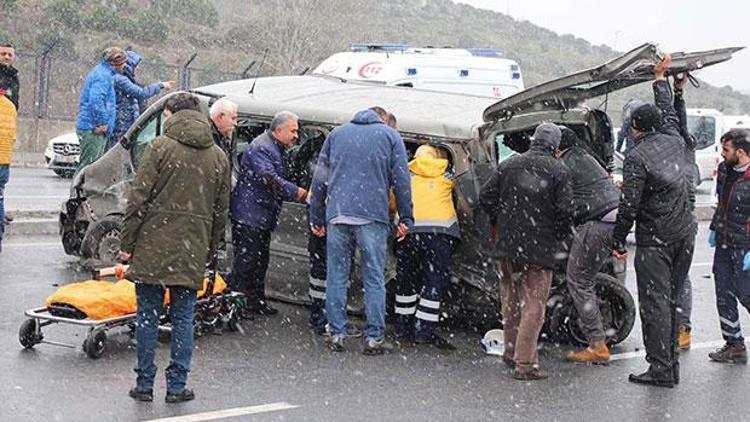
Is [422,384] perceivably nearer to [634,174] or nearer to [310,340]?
[310,340]

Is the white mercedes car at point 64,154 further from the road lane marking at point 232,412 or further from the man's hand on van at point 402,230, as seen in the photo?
the road lane marking at point 232,412

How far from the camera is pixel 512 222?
A: 8148 millimetres

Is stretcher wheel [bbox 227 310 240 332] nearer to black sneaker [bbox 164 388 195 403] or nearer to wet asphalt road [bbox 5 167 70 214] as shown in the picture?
black sneaker [bbox 164 388 195 403]

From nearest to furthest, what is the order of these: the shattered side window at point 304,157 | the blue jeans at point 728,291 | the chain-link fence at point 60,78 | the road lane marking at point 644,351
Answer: the blue jeans at point 728,291 < the road lane marking at point 644,351 < the shattered side window at point 304,157 < the chain-link fence at point 60,78

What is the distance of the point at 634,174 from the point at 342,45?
1369 inches

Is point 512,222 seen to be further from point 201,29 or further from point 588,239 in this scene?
point 201,29

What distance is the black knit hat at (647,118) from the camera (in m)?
8.04

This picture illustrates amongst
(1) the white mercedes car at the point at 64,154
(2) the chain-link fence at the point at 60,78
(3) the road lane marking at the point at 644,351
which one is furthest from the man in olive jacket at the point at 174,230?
(2) the chain-link fence at the point at 60,78

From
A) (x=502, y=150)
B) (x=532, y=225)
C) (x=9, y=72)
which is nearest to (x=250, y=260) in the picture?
(x=502, y=150)

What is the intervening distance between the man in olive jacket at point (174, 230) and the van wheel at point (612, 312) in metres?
3.39

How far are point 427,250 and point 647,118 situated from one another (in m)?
1.91

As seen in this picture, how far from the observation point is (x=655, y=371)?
7.98 metres

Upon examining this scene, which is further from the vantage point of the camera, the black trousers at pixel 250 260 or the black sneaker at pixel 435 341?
the black trousers at pixel 250 260

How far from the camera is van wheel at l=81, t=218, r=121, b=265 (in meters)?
10.6
